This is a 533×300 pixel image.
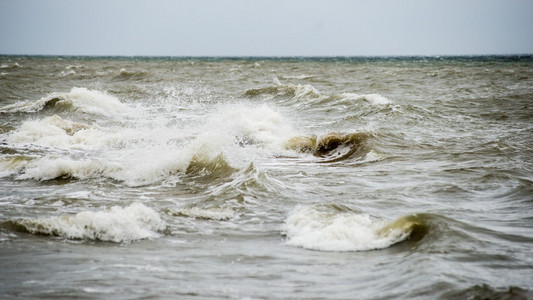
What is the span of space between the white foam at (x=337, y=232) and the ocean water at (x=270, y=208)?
0.08ft

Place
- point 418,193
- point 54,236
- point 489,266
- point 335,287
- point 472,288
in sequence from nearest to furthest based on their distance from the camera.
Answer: point 472,288 → point 335,287 → point 489,266 → point 54,236 → point 418,193

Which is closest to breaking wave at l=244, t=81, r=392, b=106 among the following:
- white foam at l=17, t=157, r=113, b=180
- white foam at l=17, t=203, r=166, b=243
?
white foam at l=17, t=157, r=113, b=180

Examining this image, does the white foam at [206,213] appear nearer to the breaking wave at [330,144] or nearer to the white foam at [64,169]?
the white foam at [64,169]

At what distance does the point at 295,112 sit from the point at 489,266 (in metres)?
16.2

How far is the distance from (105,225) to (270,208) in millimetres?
2409

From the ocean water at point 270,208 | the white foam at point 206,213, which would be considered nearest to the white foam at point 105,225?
the ocean water at point 270,208

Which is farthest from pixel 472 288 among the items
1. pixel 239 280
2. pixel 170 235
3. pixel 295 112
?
pixel 295 112

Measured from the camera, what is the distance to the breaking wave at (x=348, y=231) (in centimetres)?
588

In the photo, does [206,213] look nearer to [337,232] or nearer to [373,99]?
[337,232]

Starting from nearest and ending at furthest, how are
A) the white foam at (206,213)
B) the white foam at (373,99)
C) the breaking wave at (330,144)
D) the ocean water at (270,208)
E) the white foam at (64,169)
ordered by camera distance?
the ocean water at (270,208)
the white foam at (206,213)
the white foam at (64,169)
the breaking wave at (330,144)
the white foam at (373,99)

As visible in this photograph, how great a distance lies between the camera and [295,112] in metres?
21.0

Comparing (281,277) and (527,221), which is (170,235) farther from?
(527,221)

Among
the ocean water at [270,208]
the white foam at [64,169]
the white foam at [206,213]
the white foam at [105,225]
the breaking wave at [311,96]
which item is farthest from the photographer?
the breaking wave at [311,96]

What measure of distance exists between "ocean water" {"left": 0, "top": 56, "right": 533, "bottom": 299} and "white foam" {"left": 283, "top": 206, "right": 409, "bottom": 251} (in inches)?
1.0
